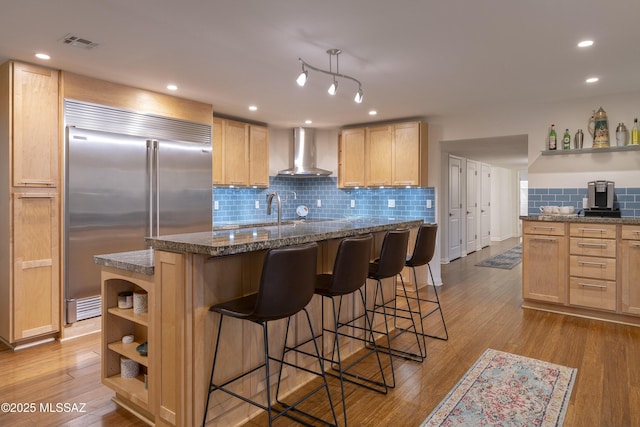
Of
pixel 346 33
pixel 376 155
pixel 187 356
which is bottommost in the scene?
pixel 187 356

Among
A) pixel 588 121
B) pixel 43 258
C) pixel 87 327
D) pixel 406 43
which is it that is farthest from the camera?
pixel 588 121

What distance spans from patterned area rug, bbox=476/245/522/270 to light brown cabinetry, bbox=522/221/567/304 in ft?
8.16

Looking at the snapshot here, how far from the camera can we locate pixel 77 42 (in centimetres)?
282

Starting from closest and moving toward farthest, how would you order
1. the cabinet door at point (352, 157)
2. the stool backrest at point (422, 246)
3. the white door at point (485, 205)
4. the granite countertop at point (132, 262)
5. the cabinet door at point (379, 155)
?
→ the granite countertop at point (132, 262) → the stool backrest at point (422, 246) → the cabinet door at point (379, 155) → the cabinet door at point (352, 157) → the white door at point (485, 205)

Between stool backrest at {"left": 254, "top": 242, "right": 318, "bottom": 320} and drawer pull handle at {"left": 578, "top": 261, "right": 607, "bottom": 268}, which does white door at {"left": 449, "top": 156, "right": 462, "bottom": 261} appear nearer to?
drawer pull handle at {"left": 578, "top": 261, "right": 607, "bottom": 268}

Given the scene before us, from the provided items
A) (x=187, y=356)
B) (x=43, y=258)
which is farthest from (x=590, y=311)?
(x=43, y=258)

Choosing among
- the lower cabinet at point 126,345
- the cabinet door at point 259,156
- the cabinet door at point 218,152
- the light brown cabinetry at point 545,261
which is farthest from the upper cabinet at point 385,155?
the lower cabinet at point 126,345

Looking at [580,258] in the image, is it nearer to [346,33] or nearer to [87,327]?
[346,33]

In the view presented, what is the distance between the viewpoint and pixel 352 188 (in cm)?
634

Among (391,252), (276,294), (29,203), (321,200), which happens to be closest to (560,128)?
(391,252)

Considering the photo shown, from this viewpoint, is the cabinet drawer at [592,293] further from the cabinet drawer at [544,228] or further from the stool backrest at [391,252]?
the stool backrest at [391,252]

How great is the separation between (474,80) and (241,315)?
3.24 m

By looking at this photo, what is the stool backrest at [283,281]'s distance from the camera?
1.81 m

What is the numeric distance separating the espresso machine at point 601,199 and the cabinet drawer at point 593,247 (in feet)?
1.30
